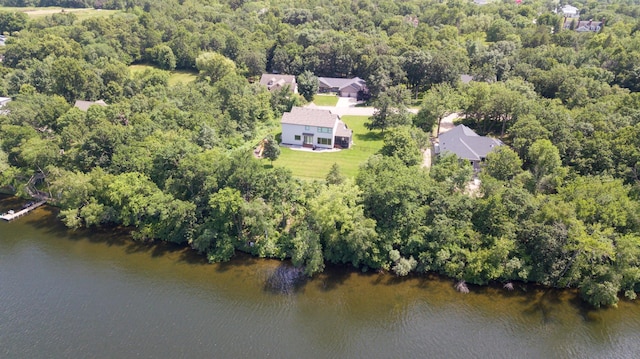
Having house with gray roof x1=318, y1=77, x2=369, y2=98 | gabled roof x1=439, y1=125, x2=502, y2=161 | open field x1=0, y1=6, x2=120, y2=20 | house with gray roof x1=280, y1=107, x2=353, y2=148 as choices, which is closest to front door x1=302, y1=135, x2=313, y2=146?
house with gray roof x1=280, y1=107, x2=353, y2=148

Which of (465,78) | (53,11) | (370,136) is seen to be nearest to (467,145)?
(370,136)

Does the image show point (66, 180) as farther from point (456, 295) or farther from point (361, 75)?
point (361, 75)

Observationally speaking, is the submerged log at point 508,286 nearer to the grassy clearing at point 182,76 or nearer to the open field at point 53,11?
the grassy clearing at point 182,76

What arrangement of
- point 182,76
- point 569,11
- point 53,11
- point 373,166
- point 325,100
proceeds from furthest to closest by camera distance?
1. point 569,11
2. point 53,11
3. point 182,76
4. point 325,100
5. point 373,166

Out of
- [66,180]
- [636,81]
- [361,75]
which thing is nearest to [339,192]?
[66,180]

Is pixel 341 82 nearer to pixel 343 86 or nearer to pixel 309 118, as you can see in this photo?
pixel 343 86

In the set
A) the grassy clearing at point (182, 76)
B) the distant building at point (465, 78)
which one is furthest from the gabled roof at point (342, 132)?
the grassy clearing at point (182, 76)
